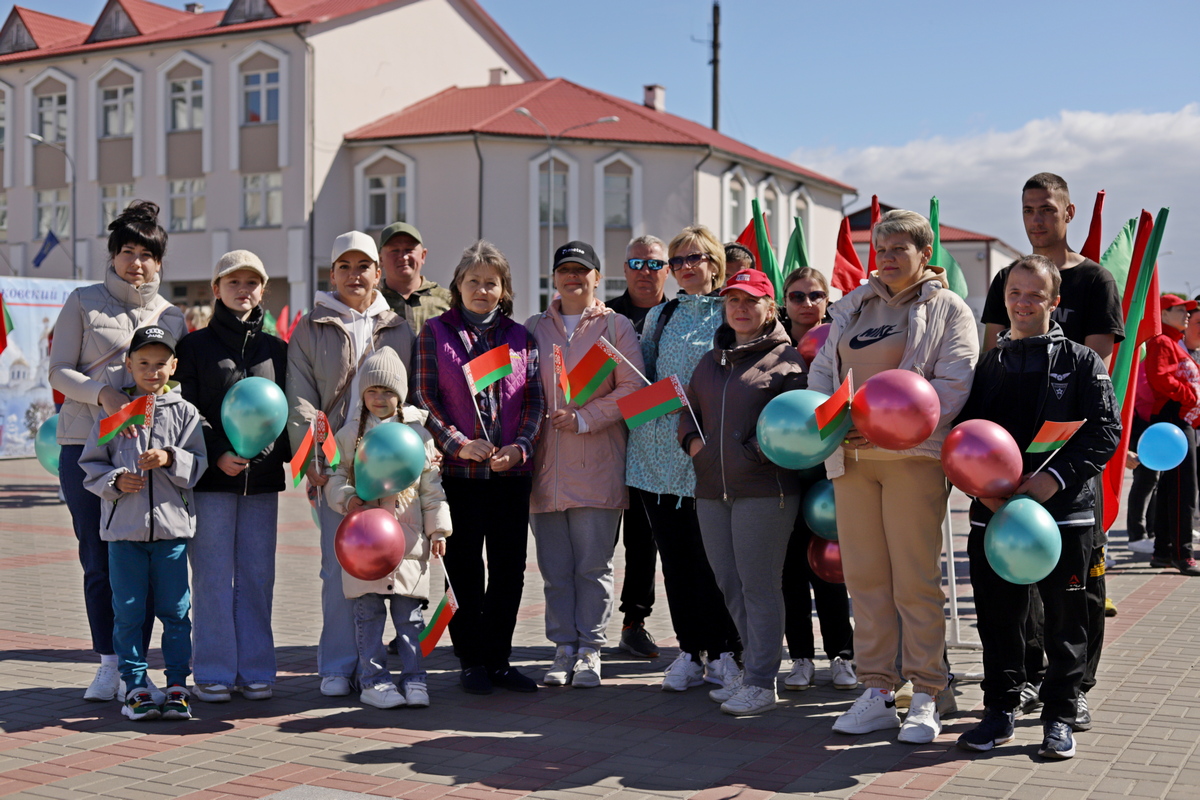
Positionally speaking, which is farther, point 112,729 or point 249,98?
point 249,98

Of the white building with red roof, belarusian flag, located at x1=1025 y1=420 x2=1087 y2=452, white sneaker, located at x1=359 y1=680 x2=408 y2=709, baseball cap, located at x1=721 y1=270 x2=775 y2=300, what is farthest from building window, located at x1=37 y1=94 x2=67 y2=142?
belarusian flag, located at x1=1025 y1=420 x2=1087 y2=452

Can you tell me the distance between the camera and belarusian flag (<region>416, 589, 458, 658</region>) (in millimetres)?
5824

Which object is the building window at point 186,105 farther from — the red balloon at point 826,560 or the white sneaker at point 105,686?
the red balloon at point 826,560

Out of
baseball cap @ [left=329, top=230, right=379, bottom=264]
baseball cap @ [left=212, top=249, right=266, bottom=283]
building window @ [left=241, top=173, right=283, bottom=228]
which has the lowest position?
baseball cap @ [left=212, top=249, right=266, bottom=283]

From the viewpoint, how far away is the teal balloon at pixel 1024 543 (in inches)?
189

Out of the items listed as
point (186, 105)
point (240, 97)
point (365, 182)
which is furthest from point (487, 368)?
point (186, 105)

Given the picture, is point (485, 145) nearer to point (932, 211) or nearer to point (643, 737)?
point (932, 211)

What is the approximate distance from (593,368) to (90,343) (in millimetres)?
2437

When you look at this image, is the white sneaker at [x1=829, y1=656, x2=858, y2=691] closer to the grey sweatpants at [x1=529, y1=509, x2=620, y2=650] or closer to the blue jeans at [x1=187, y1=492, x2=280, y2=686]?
the grey sweatpants at [x1=529, y1=509, x2=620, y2=650]

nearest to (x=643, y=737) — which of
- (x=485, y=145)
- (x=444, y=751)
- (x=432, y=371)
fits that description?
(x=444, y=751)

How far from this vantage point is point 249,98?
39.7 meters

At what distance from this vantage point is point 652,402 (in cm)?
601

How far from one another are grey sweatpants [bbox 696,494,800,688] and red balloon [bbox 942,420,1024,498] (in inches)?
40.4

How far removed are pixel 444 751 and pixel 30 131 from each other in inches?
1763
